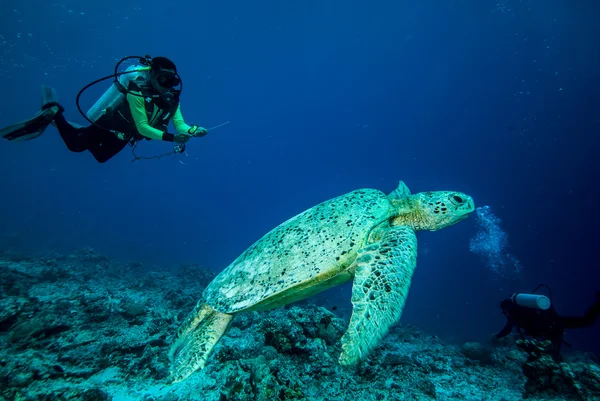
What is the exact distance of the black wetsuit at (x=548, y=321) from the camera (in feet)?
16.3

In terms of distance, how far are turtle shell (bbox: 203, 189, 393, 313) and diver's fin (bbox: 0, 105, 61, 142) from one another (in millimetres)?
4434

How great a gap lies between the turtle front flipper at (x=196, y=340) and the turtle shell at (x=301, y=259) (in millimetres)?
253

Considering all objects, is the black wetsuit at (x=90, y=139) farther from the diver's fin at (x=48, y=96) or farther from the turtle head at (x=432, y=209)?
the turtle head at (x=432, y=209)

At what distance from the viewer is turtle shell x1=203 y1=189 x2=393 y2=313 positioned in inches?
116

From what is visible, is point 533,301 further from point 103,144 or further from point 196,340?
point 103,144

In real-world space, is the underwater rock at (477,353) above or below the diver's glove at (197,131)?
below

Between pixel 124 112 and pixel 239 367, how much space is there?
5.11 metres

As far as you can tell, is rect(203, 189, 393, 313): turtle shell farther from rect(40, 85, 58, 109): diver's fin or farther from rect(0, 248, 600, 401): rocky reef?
rect(40, 85, 58, 109): diver's fin

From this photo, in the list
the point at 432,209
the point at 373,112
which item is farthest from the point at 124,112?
the point at 373,112

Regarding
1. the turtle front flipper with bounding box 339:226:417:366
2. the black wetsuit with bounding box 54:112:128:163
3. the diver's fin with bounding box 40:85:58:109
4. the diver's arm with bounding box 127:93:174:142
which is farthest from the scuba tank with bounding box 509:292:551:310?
the diver's fin with bounding box 40:85:58:109

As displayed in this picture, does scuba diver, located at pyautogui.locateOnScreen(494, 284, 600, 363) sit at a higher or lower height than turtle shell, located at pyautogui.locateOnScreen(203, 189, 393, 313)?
lower

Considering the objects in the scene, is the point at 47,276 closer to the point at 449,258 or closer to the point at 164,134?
the point at 164,134

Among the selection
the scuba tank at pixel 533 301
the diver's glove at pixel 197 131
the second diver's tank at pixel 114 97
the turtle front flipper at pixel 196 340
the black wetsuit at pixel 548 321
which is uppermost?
the second diver's tank at pixel 114 97

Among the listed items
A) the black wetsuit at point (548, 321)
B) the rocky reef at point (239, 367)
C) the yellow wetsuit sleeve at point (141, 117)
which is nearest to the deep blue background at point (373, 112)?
the black wetsuit at point (548, 321)
